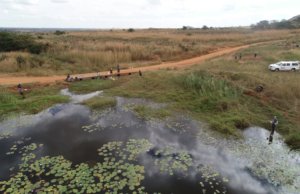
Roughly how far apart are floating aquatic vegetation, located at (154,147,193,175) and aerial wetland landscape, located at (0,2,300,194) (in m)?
0.04

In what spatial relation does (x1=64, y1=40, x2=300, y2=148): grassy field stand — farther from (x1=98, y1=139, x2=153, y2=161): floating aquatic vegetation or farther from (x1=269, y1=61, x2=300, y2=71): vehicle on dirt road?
(x1=98, y1=139, x2=153, y2=161): floating aquatic vegetation

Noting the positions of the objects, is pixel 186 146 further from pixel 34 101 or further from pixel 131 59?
pixel 131 59

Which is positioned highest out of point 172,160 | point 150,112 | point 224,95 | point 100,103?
point 224,95

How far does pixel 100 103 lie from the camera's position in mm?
18703

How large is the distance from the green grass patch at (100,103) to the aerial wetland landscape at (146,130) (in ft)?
0.24

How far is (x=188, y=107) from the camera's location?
62.2ft

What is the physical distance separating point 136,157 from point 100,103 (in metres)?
7.07

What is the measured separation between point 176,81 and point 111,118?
8375mm

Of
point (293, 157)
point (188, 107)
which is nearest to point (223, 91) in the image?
point (188, 107)

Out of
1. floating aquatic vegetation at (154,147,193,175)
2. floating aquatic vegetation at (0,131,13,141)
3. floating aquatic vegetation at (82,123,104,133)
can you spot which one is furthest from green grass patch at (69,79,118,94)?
floating aquatic vegetation at (154,147,193,175)

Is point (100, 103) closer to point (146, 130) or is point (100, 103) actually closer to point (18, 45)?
point (146, 130)

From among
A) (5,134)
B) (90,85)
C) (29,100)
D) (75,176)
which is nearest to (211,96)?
(90,85)

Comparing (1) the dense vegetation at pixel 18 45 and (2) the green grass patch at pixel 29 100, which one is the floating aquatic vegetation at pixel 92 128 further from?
(1) the dense vegetation at pixel 18 45

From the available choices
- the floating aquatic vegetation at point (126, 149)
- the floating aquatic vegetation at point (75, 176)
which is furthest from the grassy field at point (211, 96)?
the floating aquatic vegetation at point (75, 176)
